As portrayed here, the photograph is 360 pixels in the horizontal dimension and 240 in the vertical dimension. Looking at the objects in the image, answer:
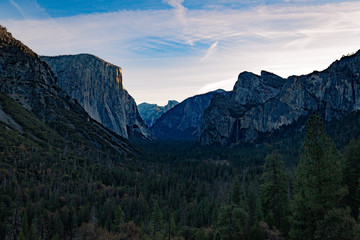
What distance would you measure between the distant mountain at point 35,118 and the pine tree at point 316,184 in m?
119

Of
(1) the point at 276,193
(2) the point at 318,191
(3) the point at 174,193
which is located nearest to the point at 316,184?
(2) the point at 318,191

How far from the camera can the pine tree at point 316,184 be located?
80.3 feet

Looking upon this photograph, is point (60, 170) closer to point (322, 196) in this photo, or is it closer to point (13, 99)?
point (13, 99)

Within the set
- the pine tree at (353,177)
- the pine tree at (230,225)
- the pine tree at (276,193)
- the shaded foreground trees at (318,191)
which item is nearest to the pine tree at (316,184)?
the shaded foreground trees at (318,191)

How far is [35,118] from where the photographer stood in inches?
6275

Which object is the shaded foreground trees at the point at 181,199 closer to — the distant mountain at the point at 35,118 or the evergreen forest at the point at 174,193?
the evergreen forest at the point at 174,193

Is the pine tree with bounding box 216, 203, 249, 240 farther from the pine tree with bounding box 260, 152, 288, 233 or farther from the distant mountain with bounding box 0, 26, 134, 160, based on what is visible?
the distant mountain with bounding box 0, 26, 134, 160

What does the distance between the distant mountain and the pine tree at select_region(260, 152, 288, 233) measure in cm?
11186

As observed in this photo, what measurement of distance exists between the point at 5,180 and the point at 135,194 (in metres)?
46.2

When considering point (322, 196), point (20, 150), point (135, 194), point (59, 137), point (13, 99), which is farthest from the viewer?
point (13, 99)

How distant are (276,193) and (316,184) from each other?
10.3m

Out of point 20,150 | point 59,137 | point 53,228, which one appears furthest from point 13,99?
point 53,228

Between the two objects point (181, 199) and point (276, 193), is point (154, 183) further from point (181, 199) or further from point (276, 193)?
point (276, 193)

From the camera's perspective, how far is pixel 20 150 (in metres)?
116
